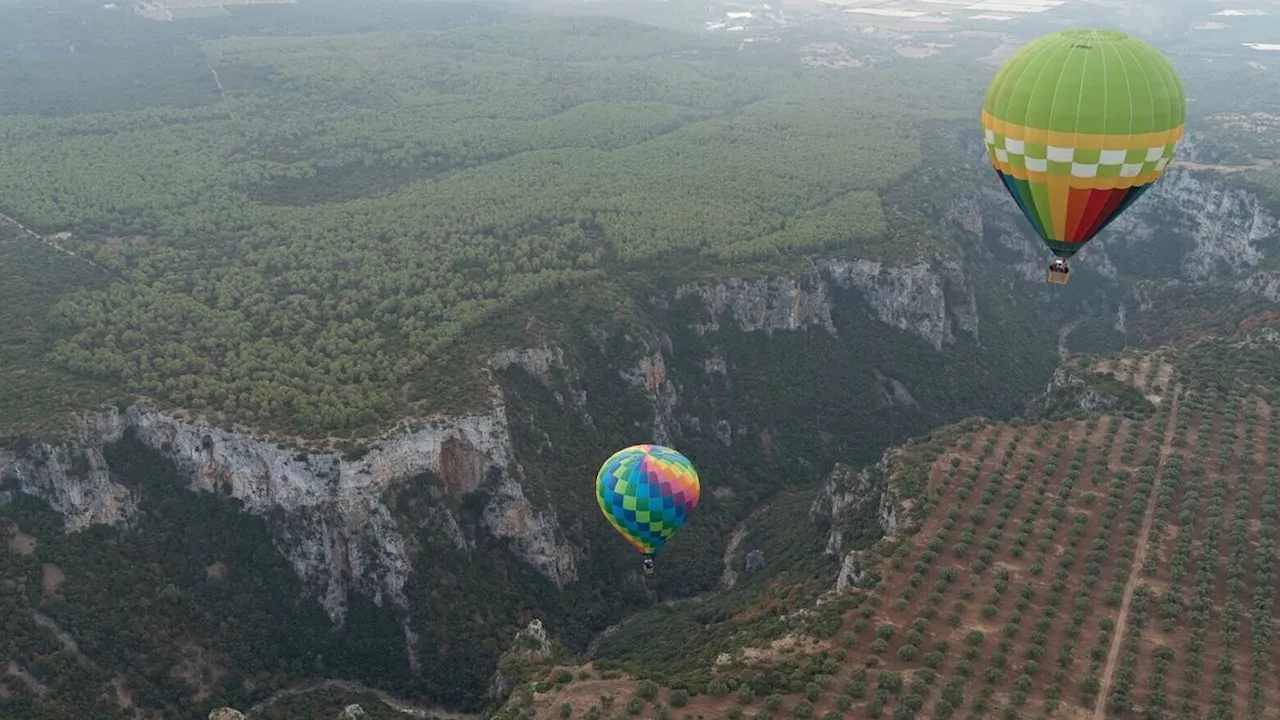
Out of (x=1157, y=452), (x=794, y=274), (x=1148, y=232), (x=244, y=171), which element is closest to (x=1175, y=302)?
(x=1148, y=232)

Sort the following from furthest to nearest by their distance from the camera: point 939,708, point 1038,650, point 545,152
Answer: point 545,152
point 1038,650
point 939,708

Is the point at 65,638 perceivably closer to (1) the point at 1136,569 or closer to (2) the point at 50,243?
(2) the point at 50,243

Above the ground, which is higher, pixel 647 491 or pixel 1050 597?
pixel 647 491

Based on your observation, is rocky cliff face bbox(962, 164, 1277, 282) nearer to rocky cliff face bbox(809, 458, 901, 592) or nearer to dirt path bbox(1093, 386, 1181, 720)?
dirt path bbox(1093, 386, 1181, 720)

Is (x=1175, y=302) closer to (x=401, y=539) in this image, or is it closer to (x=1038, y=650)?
(x=1038, y=650)

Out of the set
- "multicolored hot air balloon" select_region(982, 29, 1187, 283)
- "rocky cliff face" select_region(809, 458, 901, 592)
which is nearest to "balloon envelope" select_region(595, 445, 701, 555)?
"rocky cliff face" select_region(809, 458, 901, 592)

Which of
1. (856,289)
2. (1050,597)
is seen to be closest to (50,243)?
(856,289)
